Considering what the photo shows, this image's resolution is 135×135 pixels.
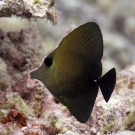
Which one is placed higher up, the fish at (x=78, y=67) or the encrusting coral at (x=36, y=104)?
the fish at (x=78, y=67)

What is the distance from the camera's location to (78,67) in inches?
49.4

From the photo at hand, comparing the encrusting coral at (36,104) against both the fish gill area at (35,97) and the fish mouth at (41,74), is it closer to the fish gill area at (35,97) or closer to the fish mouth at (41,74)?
the fish gill area at (35,97)

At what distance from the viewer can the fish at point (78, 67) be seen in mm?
1255

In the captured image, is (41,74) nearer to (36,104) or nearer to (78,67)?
(78,67)

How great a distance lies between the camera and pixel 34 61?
2113mm

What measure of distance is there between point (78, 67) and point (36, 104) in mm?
738

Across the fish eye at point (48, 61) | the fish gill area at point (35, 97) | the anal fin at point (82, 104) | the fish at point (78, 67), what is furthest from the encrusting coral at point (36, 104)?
the fish eye at point (48, 61)

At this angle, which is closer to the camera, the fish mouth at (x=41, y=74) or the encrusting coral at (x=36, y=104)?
the fish mouth at (x=41, y=74)

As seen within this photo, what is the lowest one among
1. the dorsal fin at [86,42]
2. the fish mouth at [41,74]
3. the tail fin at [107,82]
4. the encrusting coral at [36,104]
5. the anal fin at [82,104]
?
the encrusting coral at [36,104]

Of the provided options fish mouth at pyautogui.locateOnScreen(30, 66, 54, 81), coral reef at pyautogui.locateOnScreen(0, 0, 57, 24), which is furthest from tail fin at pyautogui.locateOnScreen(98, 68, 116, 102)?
coral reef at pyautogui.locateOnScreen(0, 0, 57, 24)

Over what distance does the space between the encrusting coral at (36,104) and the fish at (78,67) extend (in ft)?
1.01

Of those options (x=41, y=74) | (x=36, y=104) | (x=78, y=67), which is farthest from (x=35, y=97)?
(x=78, y=67)

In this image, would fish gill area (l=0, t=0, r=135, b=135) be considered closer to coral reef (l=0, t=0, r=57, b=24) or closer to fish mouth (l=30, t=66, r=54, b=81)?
coral reef (l=0, t=0, r=57, b=24)

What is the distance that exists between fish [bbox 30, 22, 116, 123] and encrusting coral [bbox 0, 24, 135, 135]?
308mm
